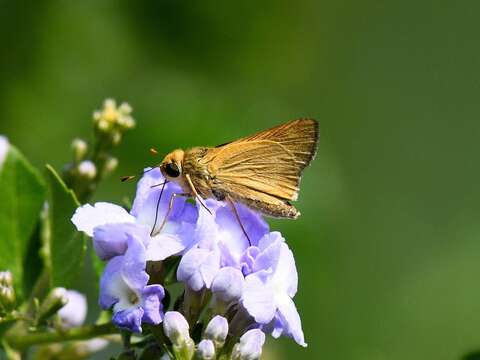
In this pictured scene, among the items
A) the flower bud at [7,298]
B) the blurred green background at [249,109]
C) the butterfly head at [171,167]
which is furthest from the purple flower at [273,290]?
the blurred green background at [249,109]

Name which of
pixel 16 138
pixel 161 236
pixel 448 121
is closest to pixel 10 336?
pixel 161 236

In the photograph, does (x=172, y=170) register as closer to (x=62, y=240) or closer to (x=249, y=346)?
(x=62, y=240)

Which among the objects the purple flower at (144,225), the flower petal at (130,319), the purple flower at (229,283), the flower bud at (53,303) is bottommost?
the flower bud at (53,303)

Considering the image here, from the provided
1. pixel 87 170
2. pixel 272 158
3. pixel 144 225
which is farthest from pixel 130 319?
pixel 272 158

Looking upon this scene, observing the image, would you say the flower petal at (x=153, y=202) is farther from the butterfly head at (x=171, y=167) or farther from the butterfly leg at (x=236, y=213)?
the butterfly leg at (x=236, y=213)

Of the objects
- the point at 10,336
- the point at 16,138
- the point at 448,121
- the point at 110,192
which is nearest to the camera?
the point at 10,336

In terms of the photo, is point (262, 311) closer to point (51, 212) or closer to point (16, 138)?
point (51, 212)
